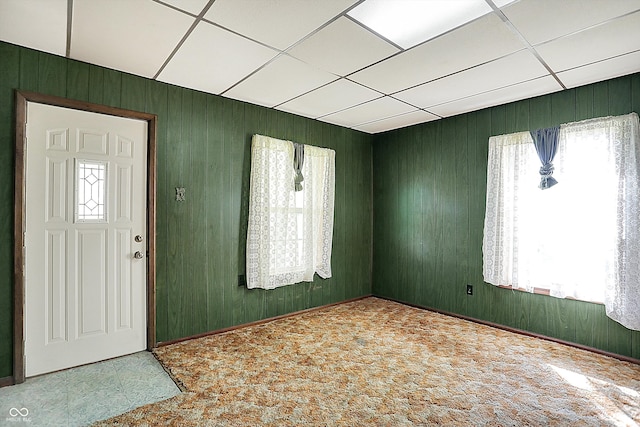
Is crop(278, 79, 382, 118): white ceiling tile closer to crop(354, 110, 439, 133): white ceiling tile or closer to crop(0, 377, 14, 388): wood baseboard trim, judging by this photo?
crop(354, 110, 439, 133): white ceiling tile

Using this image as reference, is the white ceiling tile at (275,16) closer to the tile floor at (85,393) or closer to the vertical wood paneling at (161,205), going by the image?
the vertical wood paneling at (161,205)

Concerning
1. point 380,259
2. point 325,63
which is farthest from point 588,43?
point 380,259

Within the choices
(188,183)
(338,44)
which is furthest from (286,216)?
(338,44)

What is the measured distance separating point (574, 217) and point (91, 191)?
466 cm

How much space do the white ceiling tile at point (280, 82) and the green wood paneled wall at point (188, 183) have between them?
0.96 ft

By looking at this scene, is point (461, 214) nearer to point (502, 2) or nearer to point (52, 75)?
point (502, 2)

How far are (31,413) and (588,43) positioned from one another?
4.74m

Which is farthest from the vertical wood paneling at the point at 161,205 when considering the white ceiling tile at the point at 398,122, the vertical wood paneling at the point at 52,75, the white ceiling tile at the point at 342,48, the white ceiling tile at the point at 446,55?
the white ceiling tile at the point at 398,122

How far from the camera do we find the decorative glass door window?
2930mm

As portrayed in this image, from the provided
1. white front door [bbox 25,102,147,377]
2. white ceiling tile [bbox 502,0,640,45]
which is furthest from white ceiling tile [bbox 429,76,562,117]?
white front door [bbox 25,102,147,377]

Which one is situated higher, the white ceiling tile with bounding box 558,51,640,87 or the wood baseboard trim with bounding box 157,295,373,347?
the white ceiling tile with bounding box 558,51,640,87

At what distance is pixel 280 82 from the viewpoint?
333cm

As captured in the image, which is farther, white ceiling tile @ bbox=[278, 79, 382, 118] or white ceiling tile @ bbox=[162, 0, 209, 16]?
white ceiling tile @ bbox=[278, 79, 382, 118]

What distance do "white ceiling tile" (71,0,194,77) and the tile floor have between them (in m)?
2.65
